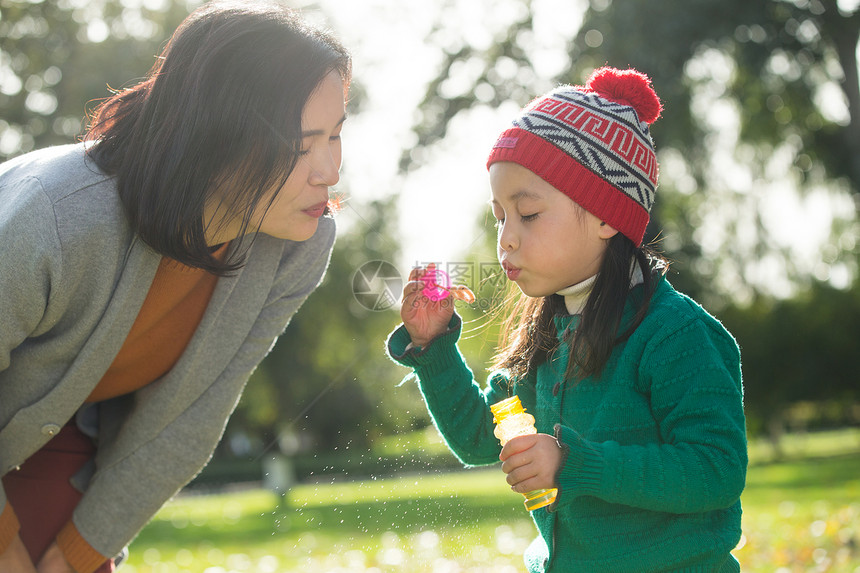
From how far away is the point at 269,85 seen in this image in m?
2.25

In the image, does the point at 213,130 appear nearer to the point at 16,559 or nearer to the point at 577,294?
the point at 577,294

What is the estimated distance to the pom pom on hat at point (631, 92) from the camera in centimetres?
230

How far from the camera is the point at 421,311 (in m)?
2.43

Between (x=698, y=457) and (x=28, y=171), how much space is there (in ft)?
6.00

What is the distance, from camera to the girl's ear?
214 centimetres

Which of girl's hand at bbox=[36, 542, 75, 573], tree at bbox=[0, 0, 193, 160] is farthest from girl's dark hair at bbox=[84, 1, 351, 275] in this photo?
tree at bbox=[0, 0, 193, 160]

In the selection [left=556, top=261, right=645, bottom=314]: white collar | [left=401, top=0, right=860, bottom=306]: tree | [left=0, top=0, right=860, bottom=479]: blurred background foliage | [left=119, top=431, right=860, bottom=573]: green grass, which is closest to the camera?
[left=556, top=261, right=645, bottom=314]: white collar

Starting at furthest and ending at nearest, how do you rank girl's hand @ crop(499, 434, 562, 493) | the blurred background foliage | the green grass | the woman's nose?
1. the blurred background foliage
2. the green grass
3. the woman's nose
4. girl's hand @ crop(499, 434, 562, 493)

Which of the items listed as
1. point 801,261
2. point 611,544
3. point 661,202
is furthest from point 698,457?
point 801,261

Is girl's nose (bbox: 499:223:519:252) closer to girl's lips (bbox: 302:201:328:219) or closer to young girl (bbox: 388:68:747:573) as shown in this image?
young girl (bbox: 388:68:747:573)

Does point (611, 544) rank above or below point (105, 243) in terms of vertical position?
below

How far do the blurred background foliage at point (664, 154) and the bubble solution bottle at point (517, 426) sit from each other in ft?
1.86

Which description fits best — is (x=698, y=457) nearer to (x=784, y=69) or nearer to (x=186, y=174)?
(x=186, y=174)

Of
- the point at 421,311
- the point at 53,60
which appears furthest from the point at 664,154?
the point at 421,311
